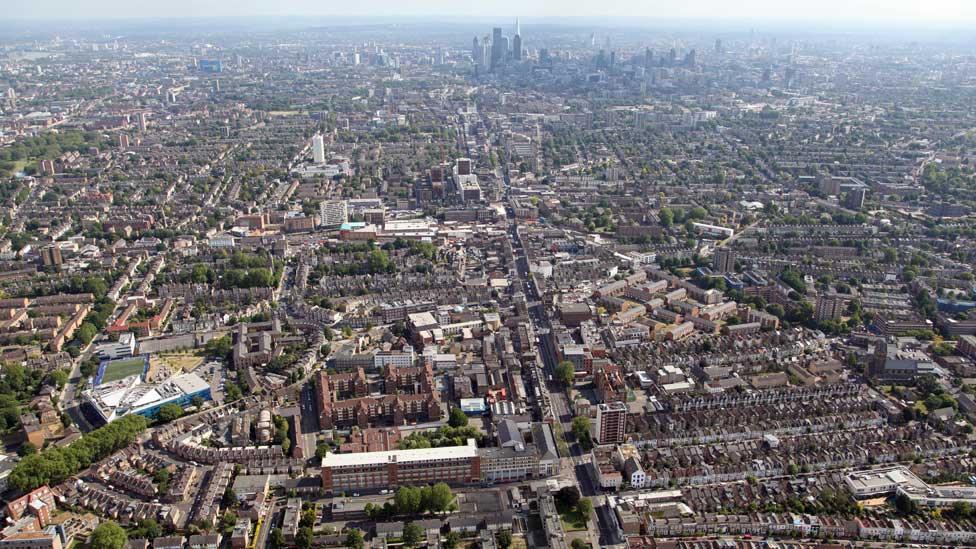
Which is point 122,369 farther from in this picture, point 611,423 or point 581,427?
point 611,423

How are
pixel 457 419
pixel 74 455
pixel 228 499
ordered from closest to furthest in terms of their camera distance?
pixel 228 499 → pixel 74 455 → pixel 457 419

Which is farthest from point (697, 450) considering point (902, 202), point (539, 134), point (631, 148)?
point (539, 134)

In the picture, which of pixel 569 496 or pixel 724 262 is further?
pixel 724 262

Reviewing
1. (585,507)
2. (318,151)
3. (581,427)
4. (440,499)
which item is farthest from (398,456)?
(318,151)

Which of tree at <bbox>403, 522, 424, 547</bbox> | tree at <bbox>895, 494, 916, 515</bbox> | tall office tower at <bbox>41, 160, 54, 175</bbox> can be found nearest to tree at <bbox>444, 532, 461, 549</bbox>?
tree at <bbox>403, 522, 424, 547</bbox>

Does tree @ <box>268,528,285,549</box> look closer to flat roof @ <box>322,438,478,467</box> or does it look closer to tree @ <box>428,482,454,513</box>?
flat roof @ <box>322,438,478,467</box>
